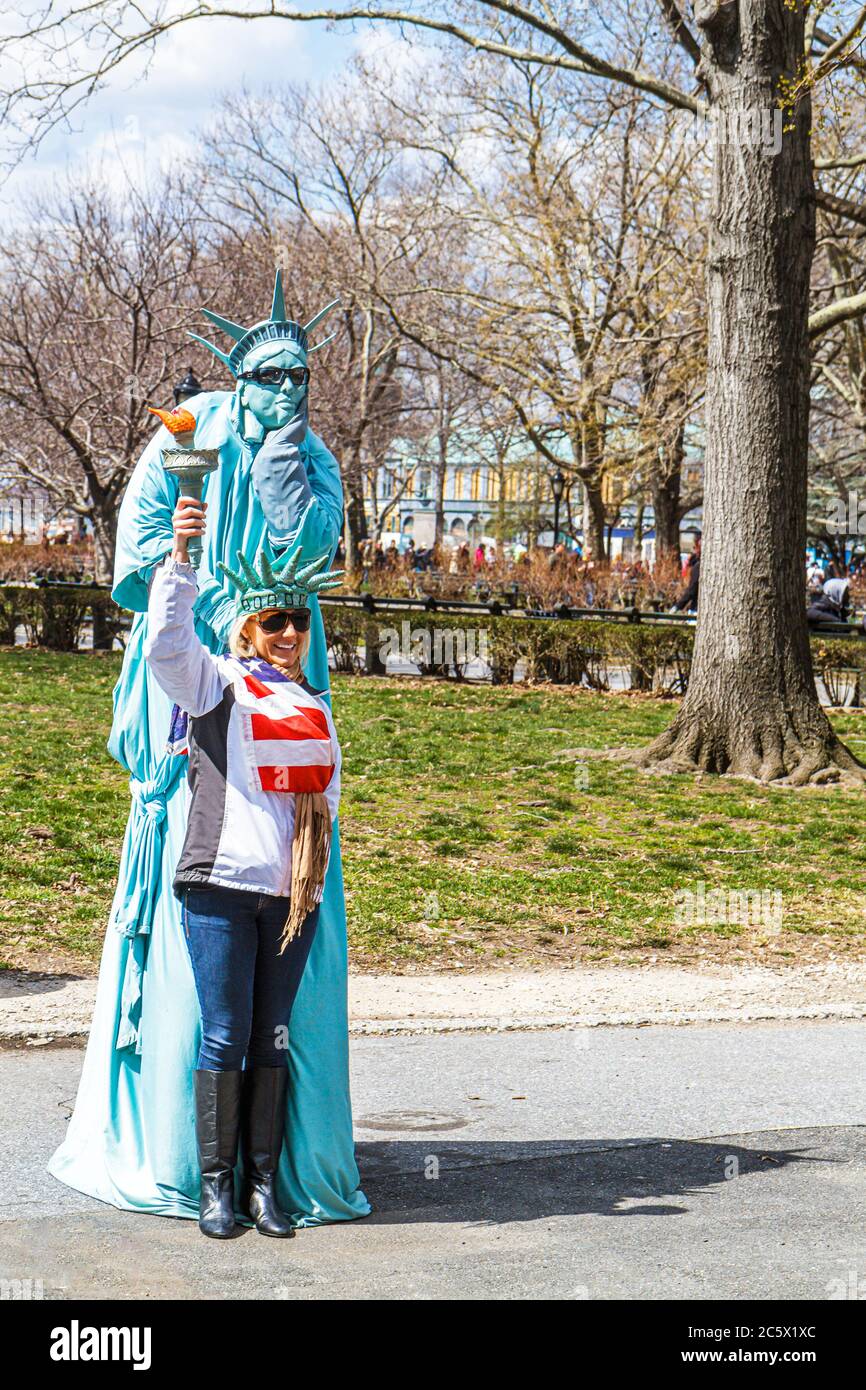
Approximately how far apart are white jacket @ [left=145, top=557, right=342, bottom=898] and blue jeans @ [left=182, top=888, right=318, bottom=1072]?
5cm

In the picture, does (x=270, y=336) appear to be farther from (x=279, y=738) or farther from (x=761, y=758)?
(x=761, y=758)

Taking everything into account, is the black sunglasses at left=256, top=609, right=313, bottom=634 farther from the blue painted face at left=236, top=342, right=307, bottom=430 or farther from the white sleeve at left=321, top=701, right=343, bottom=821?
the blue painted face at left=236, top=342, right=307, bottom=430

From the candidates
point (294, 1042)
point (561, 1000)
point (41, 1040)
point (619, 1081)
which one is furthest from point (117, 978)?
point (561, 1000)

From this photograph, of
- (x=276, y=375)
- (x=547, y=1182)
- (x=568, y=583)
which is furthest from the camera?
(x=568, y=583)

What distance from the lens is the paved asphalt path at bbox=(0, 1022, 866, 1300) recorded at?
373 cm

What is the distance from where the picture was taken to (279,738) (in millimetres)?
3910

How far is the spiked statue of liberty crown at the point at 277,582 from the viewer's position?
13.1 feet

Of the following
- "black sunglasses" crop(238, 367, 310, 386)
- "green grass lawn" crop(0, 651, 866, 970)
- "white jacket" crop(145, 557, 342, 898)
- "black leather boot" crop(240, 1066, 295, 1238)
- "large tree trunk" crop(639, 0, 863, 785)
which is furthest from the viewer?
"large tree trunk" crop(639, 0, 863, 785)

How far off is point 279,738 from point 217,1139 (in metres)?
1.04

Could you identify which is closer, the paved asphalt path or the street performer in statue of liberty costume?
the paved asphalt path

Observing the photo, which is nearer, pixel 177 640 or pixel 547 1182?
pixel 177 640

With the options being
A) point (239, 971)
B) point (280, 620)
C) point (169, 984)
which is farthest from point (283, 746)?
point (169, 984)

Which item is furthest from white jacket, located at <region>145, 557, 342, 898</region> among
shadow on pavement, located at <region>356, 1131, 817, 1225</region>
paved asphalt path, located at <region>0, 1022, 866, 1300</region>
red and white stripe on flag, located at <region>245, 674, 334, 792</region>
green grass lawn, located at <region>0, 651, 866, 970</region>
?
green grass lawn, located at <region>0, 651, 866, 970</region>

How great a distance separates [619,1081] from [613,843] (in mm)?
4029
